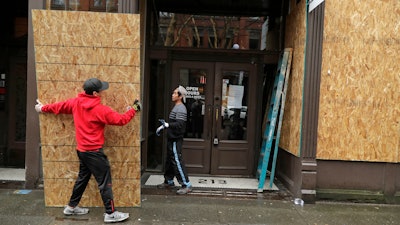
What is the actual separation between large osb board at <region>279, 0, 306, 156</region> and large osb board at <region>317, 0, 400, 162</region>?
1.23 feet

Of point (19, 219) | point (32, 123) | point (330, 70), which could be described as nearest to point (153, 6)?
point (32, 123)

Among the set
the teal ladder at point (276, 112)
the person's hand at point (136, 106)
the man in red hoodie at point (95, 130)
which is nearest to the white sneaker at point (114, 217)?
the man in red hoodie at point (95, 130)

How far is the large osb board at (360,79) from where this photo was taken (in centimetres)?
570

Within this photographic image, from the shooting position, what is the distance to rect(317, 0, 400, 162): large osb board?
570 cm

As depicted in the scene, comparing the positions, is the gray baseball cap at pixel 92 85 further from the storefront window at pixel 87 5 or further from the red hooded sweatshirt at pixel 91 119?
the storefront window at pixel 87 5

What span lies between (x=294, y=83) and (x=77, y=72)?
3.66 m

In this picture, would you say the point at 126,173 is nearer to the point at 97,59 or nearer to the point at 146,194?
the point at 146,194

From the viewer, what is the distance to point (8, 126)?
24.3ft

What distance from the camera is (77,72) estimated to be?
5.05 m

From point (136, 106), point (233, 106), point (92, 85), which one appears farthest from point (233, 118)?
point (92, 85)

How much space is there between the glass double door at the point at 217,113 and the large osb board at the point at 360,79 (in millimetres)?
1808

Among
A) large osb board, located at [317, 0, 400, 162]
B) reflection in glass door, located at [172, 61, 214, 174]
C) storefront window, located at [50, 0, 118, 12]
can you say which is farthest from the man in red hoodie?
large osb board, located at [317, 0, 400, 162]

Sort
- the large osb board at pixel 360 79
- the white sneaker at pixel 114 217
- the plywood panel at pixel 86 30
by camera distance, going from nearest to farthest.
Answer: the white sneaker at pixel 114 217 → the plywood panel at pixel 86 30 → the large osb board at pixel 360 79

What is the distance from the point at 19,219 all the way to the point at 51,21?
9.02ft
